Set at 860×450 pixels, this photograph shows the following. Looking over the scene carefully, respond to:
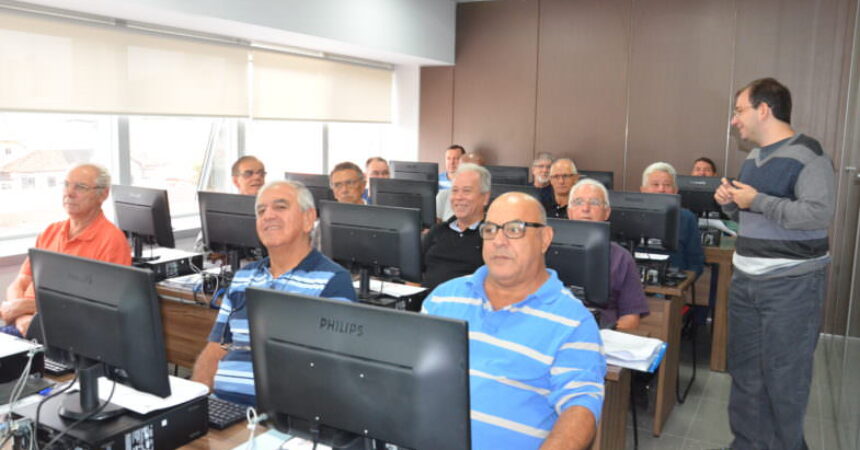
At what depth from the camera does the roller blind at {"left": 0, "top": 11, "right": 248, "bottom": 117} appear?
4.05 metres

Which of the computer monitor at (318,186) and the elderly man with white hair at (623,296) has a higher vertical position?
the computer monitor at (318,186)

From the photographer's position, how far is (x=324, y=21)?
5.32 m

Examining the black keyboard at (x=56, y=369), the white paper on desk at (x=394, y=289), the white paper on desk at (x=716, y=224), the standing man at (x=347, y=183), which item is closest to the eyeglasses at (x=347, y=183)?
the standing man at (x=347, y=183)

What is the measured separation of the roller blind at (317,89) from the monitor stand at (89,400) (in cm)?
443

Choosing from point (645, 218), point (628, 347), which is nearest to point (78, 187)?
point (628, 347)

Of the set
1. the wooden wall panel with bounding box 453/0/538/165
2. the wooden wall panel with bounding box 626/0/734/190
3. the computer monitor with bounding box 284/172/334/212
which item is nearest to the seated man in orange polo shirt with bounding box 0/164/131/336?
the computer monitor with bounding box 284/172/334/212

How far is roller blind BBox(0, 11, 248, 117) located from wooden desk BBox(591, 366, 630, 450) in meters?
3.82

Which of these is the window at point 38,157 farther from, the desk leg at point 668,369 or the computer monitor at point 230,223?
the desk leg at point 668,369

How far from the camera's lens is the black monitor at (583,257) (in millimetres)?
2650

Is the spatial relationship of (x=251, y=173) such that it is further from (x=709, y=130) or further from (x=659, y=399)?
(x=709, y=130)

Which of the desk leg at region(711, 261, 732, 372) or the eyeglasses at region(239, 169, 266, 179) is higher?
the eyeglasses at region(239, 169, 266, 179)

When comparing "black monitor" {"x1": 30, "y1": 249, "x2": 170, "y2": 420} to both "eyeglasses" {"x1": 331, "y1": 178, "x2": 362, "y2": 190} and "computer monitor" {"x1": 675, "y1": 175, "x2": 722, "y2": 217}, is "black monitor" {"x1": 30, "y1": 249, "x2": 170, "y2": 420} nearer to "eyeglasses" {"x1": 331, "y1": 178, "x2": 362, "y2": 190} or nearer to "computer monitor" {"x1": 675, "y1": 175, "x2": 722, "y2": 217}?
"eyeglasses" {"x1": 331, "y1": 178, "x2": 362, "y2": 190}

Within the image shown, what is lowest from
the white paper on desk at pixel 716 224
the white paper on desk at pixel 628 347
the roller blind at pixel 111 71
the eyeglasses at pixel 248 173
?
the white paper on desk at pixel 628 347

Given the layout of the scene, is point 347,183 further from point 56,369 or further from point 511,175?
point 56,369
